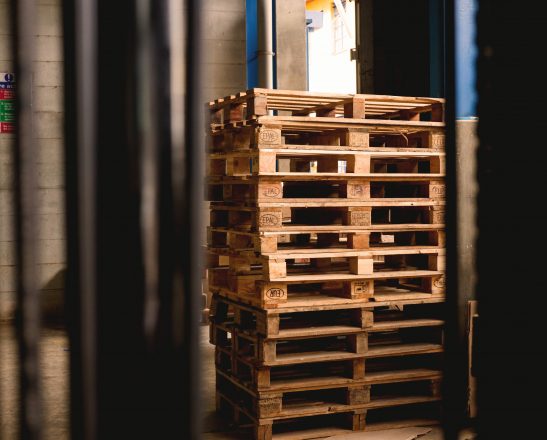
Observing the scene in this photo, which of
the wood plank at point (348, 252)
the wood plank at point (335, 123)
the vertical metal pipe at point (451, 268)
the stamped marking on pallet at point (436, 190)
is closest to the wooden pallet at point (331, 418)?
the wood plank at point (348, 252)

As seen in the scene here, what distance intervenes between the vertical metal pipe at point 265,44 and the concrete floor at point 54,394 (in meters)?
3.41

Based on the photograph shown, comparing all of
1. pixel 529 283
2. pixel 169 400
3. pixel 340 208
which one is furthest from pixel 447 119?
pixel 340 208

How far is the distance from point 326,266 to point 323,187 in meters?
0.56

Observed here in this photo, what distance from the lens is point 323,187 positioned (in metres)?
4.73

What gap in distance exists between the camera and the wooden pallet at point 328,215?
166 inches

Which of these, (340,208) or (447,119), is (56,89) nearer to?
(340,208)

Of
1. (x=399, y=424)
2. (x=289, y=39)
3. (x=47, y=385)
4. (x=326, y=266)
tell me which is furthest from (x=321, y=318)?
(x=289, y=39)

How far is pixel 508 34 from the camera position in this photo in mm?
1164

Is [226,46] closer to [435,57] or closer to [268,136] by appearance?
[435,57]

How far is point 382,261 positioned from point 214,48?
16.5 feet

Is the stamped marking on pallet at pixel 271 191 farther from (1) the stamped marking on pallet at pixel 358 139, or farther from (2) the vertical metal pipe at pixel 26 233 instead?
(2) the vertical metal pipe at pixel 26 233

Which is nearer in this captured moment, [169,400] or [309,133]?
[169,400]

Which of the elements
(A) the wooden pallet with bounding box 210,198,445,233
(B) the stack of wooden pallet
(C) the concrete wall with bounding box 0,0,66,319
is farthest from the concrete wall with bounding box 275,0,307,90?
(A) the wooden pallet with bounding box 210,198,445,233

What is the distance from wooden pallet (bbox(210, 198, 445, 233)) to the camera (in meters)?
4.23
